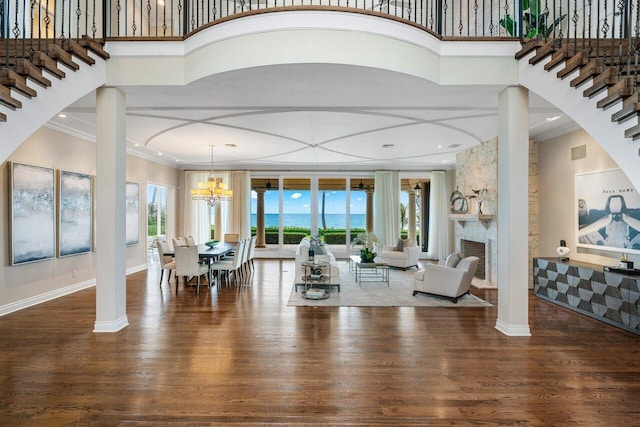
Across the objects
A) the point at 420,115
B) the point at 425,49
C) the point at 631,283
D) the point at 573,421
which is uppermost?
the point at 425,49

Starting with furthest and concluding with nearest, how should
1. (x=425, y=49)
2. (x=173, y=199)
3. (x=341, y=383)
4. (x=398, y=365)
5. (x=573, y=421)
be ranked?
(x=173, y=199) < (x=425, y=49) < (x=398, y=365) < (x=341, y=383) < (x=573, y=421)

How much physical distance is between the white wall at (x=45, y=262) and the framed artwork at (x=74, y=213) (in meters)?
0.15

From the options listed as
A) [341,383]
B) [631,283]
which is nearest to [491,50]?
[631,283]

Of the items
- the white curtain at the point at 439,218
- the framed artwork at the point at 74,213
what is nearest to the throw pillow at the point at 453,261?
the white curtain at the point at 439,218

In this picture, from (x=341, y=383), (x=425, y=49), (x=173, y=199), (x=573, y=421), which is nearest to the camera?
(x=573, y=421)

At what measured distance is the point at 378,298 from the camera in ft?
18.5

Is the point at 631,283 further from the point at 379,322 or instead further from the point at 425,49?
the point at 425,49

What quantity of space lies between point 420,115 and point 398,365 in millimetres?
3502

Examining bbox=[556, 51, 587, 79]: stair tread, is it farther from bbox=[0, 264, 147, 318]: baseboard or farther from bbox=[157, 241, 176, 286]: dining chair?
bbox=[0, 264, 147, 318]: baseboard

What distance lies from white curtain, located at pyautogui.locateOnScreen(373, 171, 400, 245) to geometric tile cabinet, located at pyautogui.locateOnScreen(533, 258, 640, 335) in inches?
195

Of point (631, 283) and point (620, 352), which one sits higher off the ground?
point (631, 283)

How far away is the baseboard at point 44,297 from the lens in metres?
4.78

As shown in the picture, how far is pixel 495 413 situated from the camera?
245 centimetres

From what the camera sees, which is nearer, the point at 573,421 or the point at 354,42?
the point at 573,421
